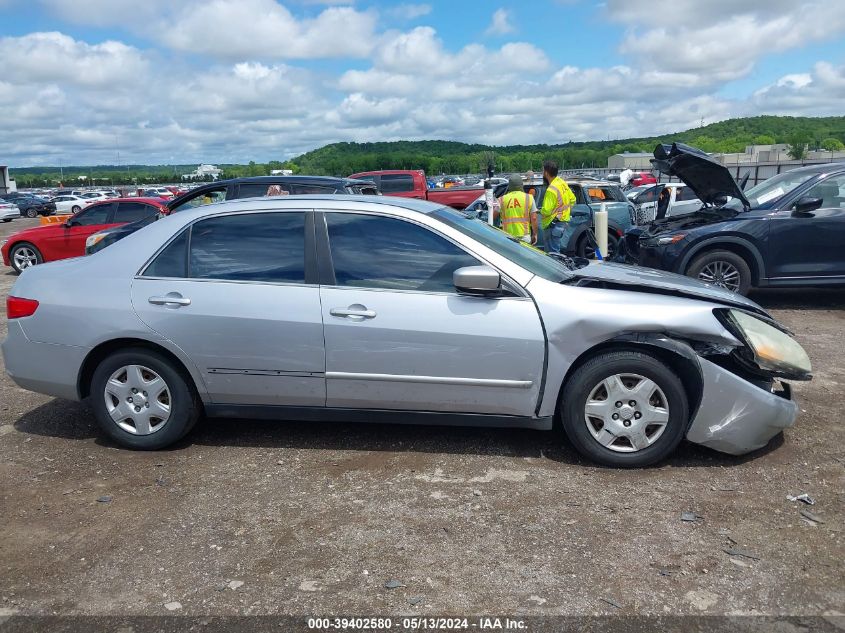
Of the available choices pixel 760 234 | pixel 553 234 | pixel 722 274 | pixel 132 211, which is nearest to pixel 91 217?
pixel 132 211

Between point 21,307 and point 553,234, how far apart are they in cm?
670

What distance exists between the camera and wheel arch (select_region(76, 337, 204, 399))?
4.43 metres

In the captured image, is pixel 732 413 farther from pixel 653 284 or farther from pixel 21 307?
pixel 21 307

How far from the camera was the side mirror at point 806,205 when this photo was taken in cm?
815

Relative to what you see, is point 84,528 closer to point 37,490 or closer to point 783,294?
point 37,490

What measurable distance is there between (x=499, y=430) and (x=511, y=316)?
1084 mm

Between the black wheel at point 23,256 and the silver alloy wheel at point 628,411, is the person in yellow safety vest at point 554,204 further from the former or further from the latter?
the black wheel at point 23,256

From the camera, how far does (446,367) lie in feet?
13.4

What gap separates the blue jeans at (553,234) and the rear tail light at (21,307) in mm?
6574

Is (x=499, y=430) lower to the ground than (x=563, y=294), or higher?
lower

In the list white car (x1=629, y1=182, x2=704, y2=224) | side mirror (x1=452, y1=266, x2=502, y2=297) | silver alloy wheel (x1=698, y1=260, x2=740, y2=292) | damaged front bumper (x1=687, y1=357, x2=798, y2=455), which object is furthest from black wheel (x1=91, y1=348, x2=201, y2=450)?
white car (x1=629, y1=182, x2=704, y2=224)

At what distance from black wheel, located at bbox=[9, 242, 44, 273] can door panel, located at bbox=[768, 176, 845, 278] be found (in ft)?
43.5

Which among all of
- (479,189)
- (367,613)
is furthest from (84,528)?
(479,189)

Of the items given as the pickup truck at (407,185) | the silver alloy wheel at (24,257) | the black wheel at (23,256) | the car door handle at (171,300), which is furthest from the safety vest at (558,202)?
the silver alloy wheel at (24,257)
